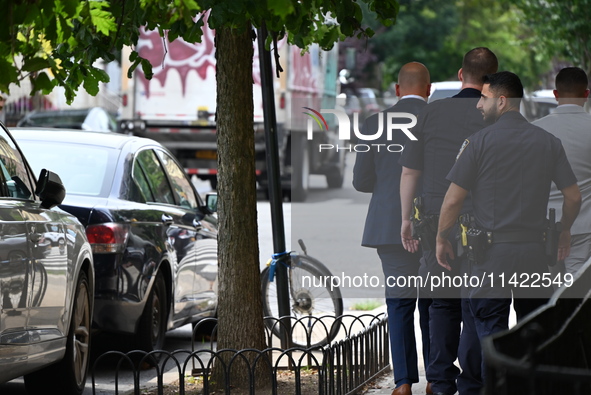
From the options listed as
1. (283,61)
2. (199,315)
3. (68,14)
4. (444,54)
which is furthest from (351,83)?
(68,14)

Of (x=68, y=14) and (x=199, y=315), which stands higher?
(x=68, y=14)

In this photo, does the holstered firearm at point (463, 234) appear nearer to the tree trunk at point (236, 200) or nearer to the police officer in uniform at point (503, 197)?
the police officer in uniform at point (503, 197)

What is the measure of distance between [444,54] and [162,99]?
124ft

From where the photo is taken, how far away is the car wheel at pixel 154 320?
27.1 ft

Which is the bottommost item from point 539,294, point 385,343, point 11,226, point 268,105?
point 385,343

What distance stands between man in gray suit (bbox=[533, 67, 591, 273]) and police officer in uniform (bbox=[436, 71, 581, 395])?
29.8 inches

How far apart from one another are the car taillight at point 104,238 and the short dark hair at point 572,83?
2.99 m

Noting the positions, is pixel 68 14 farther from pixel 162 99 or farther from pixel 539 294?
pixel 162 99

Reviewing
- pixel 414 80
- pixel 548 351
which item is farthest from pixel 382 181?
pixel 548 351

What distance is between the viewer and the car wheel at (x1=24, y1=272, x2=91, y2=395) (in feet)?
22.8

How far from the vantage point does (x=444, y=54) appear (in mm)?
59906

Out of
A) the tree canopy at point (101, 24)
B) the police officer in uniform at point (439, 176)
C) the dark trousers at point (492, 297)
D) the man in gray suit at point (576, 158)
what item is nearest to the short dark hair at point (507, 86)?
the police officer in uniform at point (439, 176)

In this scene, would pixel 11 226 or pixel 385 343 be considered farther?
pixel 385 343

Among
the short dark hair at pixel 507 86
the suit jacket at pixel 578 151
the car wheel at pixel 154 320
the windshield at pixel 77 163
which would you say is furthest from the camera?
the windshield at pixel 77 163
